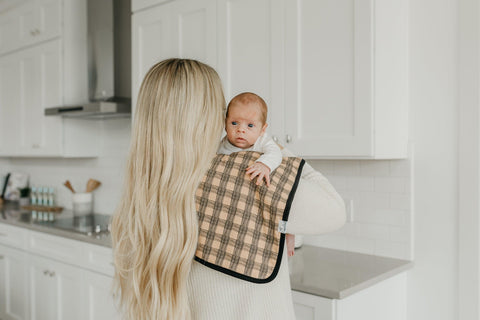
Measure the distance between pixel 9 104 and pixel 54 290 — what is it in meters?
1.71

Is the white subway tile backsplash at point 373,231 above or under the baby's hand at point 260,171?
under

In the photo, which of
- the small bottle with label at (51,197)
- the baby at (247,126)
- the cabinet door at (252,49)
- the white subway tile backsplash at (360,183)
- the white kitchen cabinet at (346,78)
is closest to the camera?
the baby at (247,126)

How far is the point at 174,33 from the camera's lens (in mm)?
2305

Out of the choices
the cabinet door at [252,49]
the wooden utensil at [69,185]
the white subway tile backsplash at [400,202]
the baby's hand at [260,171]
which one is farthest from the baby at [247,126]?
the wooden utensil at [69,185]

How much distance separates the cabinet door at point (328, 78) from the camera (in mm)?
1673

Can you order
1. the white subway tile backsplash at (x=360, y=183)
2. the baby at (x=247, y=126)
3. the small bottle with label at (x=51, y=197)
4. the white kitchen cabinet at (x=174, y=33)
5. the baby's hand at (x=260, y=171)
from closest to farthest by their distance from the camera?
the baby's hand at (x=260, y=171)
the baby at (x=247, y=126)
the white subway tile backsplash at (x=360, y=183)
the white kitchen cabinet at (x=174, y=33)
the small bottle with label at (x=51, y=197)

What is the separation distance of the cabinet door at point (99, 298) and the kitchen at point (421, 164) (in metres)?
1.20

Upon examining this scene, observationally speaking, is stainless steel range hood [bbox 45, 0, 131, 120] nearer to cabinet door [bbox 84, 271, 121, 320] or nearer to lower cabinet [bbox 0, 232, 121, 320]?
lower cabinet [bbox 0, 232, 121, 320]

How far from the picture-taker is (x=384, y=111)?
1.75 m

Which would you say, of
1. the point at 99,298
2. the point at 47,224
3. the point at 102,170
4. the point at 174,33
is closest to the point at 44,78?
the point at 102,170

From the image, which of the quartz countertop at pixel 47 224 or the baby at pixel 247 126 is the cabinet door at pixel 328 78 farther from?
the quartz countertop at pixel 47 224

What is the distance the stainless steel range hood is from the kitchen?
0.94 metres

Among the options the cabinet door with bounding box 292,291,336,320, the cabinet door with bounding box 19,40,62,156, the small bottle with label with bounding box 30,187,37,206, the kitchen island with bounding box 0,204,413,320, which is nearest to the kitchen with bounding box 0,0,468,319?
the kitchen island with bounding box 0,204,413,320

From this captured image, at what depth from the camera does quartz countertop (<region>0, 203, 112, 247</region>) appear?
8.18ft
